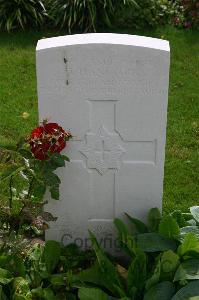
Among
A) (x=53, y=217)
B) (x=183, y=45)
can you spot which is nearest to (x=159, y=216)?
(x=53, y=217)

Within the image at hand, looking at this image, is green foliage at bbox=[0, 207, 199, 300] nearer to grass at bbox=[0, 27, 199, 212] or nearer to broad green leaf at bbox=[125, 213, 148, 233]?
broad green leaf at bbox=[125, 213, 148, 233]

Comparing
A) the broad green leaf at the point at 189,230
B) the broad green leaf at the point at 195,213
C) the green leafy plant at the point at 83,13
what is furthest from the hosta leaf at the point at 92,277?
the green leafy plant at the point at 83,13

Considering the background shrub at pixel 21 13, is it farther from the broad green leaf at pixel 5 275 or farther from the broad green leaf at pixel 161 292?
the broad green leaf at pixel 161 292

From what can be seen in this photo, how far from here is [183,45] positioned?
7648mm

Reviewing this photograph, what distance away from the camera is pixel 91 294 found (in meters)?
3.17

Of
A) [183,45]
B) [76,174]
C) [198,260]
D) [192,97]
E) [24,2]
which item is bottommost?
[198,260]

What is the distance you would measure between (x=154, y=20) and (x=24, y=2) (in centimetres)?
168

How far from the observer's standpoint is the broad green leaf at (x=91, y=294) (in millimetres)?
3162

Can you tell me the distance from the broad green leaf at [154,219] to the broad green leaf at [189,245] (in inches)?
11.4

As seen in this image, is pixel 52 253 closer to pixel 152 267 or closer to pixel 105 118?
pixel 152 267

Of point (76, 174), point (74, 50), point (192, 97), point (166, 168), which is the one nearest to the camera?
point (74, 50)

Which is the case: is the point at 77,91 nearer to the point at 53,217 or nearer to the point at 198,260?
the point at 53,217

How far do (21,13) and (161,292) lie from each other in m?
5.51

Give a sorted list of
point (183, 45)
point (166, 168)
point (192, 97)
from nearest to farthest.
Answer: point (166, 168), point (192, 97), point (183, 45)
